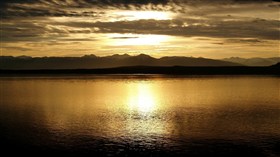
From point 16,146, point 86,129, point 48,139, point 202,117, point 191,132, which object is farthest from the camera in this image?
point 202,117

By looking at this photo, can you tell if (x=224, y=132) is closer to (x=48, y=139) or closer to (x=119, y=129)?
(x=119, y=129)

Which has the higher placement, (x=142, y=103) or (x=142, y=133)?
(x=142, y=133)

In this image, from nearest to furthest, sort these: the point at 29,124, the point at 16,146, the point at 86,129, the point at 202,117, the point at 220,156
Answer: the point at 220,156
the point at 16,146
the point at 86,129
the point at 29,124
the point at 202,117

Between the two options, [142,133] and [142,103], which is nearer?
[142,133]

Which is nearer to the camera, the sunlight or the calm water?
the calm water

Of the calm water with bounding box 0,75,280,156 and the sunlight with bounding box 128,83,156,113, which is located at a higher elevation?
the calm water with bounding box 0,75,280,156

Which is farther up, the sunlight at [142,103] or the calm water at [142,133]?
the calm water at [142,133]

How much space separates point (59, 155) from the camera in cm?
3053

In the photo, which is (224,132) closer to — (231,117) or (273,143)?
(273,143)

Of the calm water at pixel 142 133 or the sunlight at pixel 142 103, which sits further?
the sunlight at pixel 142 103

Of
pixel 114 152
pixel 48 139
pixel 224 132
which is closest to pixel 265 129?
pixel 224 132

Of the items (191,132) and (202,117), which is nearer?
(191,132)

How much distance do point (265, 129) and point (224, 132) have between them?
5231 millimetres

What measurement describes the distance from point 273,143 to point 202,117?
2008 centimetres
